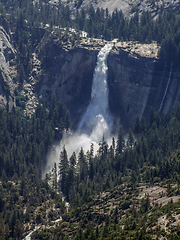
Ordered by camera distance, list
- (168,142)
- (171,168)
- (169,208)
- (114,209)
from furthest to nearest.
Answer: (168,142) → (171,168) → (114,209) → (169,208)

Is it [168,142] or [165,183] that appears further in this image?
[168,142]

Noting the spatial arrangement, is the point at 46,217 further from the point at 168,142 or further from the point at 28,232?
the point at 168,142

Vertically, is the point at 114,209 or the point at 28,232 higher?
the point at 114,209

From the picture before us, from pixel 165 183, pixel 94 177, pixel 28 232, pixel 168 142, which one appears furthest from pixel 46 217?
pixel 168 142

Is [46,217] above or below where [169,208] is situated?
below

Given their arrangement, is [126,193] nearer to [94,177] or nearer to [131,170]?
[131,170]

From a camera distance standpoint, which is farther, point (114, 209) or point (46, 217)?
point (46, 217)

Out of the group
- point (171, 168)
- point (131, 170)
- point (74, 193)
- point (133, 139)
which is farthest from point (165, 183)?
point (133, 139)

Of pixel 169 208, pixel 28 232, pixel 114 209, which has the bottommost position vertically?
pixel 28 232

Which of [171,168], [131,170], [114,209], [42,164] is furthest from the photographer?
[42,164]
